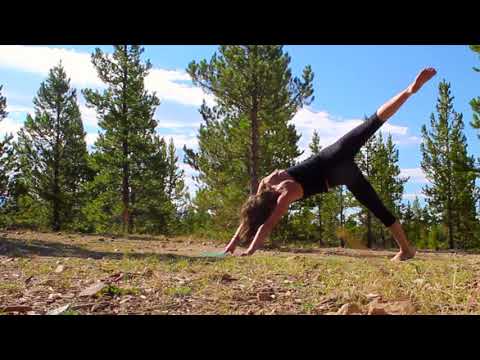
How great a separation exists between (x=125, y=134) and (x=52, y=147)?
3874 mm

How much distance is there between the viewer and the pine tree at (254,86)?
13.1 metres

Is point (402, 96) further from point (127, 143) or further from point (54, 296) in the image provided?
point (127, 143)

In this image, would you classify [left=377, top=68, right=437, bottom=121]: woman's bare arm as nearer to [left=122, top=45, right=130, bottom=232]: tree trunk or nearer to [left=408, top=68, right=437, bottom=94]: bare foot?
[left=408, top=68, right=437, bottom=94]: bare foot

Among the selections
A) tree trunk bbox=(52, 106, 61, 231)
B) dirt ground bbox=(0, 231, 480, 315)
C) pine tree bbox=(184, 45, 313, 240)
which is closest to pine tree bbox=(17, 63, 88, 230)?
tree trunk bbox=(52, 106, 61, 231)

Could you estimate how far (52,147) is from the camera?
19.4 m

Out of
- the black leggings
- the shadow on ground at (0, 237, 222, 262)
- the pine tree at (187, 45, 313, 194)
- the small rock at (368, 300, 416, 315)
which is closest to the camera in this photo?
the small rock at (368, 300, 416, 315)

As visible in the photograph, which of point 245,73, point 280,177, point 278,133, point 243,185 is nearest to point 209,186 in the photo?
point 243,185

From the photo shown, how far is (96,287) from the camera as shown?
3.69 m

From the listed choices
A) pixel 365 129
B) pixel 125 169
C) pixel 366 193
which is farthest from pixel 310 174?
pixel 125 169

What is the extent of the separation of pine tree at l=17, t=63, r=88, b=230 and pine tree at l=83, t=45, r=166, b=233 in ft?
6.87

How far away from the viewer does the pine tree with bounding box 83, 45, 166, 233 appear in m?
17.8

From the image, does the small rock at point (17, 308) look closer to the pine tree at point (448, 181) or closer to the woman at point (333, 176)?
the woman at point (333, 176)
